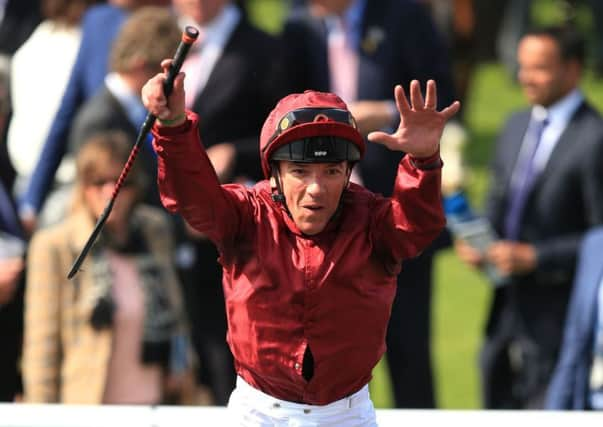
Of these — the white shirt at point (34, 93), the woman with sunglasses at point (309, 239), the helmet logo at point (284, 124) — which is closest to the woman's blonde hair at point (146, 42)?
the white shirt at point (34, 93)

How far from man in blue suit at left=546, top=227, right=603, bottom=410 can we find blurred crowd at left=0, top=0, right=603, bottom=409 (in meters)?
0.29

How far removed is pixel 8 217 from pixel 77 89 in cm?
70

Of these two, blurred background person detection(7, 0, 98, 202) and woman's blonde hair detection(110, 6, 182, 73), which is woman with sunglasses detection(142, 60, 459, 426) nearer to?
woman's blonde hair detection(110, 6, 182, 73)

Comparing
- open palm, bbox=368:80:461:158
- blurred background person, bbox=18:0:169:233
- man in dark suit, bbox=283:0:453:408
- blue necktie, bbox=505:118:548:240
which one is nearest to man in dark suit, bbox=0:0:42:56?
blurred background person, bbox=18:0:169:233

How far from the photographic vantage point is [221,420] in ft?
14.5

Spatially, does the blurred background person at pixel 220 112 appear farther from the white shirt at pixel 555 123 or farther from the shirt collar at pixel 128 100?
the white shirt at pixel 555 123

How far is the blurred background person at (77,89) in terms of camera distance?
6340mm

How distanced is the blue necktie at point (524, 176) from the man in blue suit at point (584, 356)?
79 centimetres

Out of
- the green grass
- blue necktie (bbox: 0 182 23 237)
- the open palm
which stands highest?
the open palm

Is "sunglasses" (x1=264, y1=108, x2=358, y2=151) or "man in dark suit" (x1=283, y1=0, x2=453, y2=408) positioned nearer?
"sunglasses" (x1=264, y1=108, x2=358, y2=151)

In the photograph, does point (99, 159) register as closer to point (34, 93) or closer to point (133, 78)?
point (133, 78)

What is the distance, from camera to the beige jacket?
18.6 ft

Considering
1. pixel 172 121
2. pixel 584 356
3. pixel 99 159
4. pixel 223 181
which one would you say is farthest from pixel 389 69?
pixel 172 121

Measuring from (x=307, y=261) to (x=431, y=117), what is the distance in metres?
0.48
